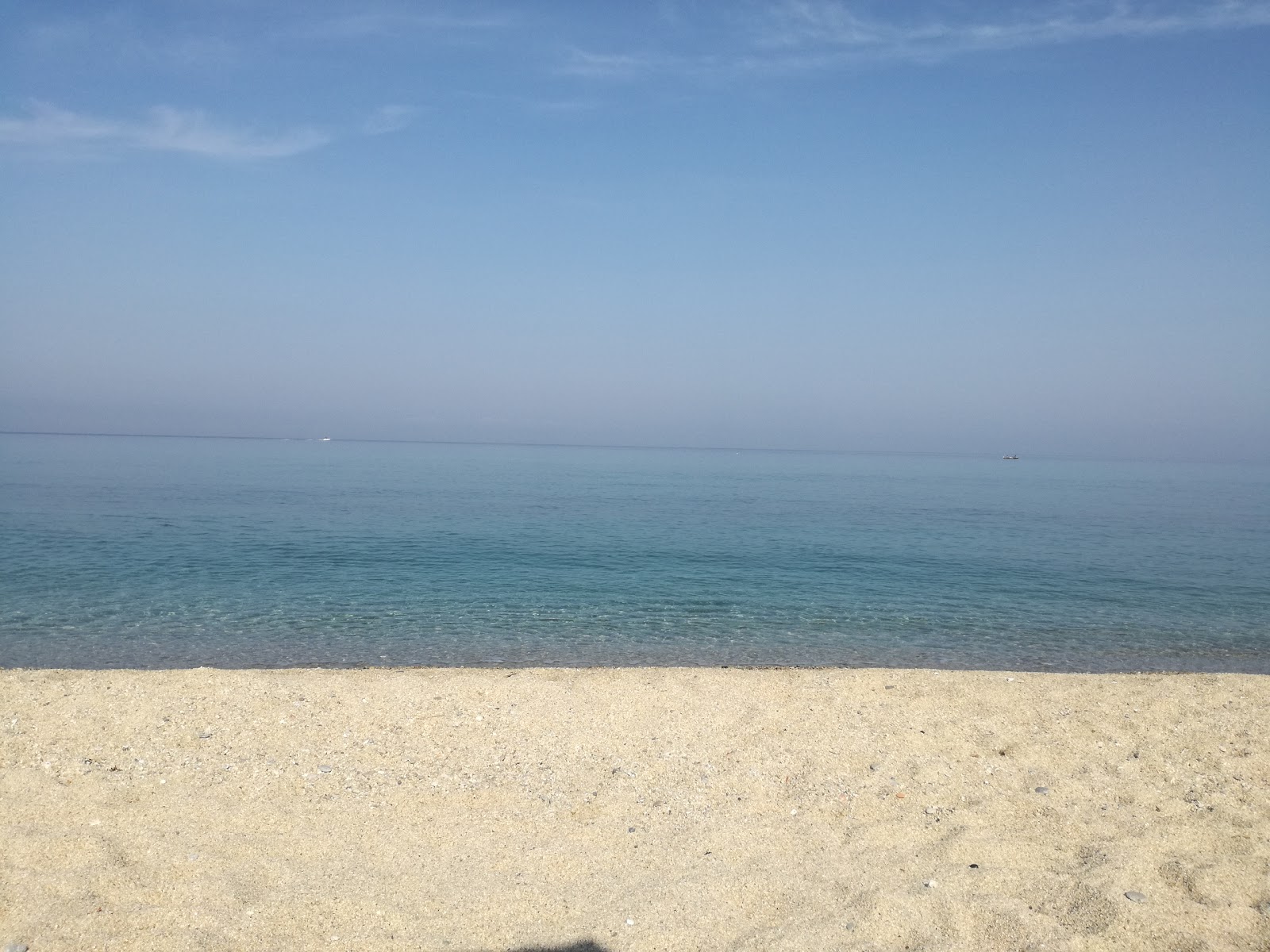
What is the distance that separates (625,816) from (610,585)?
15.8m

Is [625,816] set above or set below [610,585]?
above

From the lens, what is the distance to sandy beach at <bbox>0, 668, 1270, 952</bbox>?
6.16 m

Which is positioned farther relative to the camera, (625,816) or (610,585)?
(610,585)

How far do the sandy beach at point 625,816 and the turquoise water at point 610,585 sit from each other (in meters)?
4.59

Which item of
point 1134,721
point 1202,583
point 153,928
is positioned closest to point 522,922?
point 153,928

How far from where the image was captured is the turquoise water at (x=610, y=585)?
16.8 m

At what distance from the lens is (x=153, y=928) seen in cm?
590

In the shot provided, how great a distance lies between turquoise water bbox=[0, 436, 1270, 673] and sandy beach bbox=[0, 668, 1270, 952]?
4.59 metres

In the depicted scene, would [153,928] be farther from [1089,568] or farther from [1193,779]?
[1089,568]

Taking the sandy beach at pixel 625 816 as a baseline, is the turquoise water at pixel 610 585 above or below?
below

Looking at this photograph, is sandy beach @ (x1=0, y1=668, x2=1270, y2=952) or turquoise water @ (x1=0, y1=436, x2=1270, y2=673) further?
turquoise water @ (x1=0, y1=436, x2=1270, y2=673)

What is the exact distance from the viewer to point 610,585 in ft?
78.2

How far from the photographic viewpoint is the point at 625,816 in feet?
26.3

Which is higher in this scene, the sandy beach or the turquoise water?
the sandy beach
